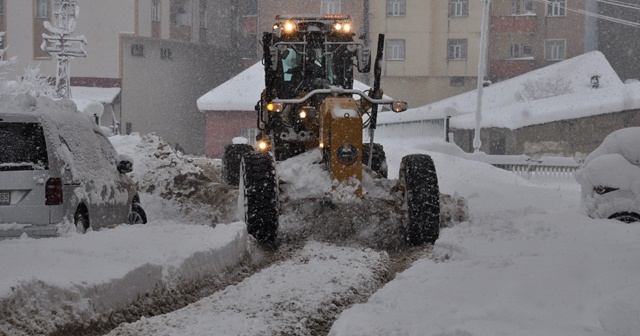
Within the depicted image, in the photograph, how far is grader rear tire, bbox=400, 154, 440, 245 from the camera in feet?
36.3

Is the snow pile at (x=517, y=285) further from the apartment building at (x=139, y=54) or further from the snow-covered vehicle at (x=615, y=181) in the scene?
the apartment building at (x=139, y=54)

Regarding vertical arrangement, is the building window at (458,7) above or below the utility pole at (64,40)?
above

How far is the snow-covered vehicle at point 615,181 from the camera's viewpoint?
1212 cm

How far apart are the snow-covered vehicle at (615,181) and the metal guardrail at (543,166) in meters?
17.4

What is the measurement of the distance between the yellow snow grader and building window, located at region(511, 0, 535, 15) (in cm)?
4843

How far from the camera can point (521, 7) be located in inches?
2393

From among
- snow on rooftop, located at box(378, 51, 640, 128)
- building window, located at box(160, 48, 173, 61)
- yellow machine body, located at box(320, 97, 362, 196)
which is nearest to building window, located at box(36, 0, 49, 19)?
building window, located at box(160, 48, 173, 61)

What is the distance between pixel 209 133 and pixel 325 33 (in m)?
42.0

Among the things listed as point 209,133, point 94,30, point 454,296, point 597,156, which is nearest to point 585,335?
point 454,296

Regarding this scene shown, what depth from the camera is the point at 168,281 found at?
8.02 meters

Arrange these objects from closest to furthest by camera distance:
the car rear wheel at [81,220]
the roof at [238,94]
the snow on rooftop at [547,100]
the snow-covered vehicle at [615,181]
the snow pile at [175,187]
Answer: the car rear wheel at [81,220]
the snow-covered vehicle at [615,181]
the snow pile at [175,187]
the snow on rooftop at [547,100]
the roof at [238,94]

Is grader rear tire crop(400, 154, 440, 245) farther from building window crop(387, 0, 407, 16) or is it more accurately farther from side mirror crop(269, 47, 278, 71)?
building window crop(387, 0, 407, 16)

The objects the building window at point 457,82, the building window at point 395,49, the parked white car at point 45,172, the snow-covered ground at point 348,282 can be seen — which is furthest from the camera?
the building window at point 457,82

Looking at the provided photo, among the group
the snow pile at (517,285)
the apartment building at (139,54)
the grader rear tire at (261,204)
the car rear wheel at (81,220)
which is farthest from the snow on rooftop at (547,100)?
the car rear wheel at (81,220)
